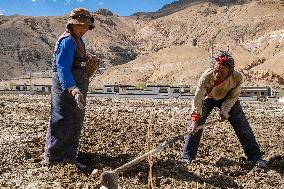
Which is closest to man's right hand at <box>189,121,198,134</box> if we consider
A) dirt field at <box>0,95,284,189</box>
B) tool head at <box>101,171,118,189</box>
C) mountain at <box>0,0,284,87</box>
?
dirt field at <box>0,95,284,189</box>

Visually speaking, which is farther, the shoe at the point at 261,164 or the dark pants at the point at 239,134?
the dark pants at the point at 239,134

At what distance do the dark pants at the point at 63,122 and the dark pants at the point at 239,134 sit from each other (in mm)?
1502

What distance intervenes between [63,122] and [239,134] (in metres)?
2.39

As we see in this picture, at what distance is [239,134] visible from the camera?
263 inches

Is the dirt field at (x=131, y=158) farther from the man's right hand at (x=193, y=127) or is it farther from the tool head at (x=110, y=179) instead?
the tool head at (x=110, y=179)

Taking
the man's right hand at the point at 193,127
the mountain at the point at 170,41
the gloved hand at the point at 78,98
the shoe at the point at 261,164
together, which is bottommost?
the shoe at the point at 261,164

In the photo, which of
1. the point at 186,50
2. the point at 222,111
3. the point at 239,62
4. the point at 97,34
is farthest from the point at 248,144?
the point at 97,34

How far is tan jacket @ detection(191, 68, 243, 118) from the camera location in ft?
20.3

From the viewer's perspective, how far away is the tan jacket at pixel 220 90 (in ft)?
20.3

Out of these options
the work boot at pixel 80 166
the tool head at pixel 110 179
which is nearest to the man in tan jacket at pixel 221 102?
Result: the work boot at pixel 80 166

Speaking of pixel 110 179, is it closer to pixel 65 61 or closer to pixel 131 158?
pixel 65 61

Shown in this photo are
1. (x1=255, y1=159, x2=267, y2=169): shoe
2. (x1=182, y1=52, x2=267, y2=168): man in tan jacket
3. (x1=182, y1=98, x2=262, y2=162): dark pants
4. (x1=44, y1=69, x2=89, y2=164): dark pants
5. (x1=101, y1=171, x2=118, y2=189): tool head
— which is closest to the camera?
(x1=101, y1=171, x2=118, y2=189): tool head

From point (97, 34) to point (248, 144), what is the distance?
9441cm

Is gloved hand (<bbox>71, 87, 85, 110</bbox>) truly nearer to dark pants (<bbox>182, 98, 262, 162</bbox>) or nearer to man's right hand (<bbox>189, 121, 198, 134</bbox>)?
man's right hand (<bbox>189, 121, 198, 134</bbox>)
